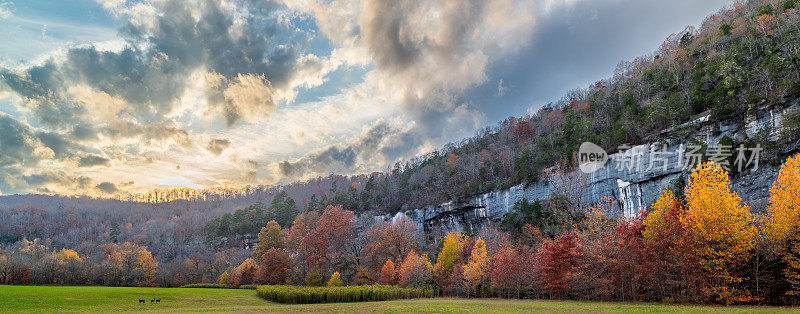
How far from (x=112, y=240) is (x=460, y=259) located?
12421 centimetres

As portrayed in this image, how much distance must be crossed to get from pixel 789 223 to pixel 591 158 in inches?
1443

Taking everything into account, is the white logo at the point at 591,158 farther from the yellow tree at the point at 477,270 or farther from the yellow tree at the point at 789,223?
the yellow tree at the point at 789,223

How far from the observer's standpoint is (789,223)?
22.4m

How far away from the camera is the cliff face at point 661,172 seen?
37500 millimetres

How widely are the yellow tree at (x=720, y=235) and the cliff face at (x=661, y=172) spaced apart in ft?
49.8

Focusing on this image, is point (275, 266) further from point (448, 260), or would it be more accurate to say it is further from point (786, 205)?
point (786, 205)

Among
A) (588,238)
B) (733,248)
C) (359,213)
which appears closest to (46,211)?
(359,213)

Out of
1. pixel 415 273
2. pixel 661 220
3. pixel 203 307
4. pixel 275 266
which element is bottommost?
pixel 275 266

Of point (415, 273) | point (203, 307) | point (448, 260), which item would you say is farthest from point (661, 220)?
point (203, 307)

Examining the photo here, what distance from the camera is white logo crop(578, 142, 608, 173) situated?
5610 cm

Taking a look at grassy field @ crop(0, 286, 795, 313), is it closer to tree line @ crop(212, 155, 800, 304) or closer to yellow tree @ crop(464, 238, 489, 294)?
tree line @ crop(212, 155, 800, 304)

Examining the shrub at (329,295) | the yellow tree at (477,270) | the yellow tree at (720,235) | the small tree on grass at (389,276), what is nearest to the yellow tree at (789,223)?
the yellow tree at (720,235)

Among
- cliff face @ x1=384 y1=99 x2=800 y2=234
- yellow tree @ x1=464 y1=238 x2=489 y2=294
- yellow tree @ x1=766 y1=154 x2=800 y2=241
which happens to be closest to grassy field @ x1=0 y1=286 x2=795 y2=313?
yellow tree @ x1=766 y1=154 x2=800 y2=241

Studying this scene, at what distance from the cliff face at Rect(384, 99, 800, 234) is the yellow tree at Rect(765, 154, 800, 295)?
13.7m
